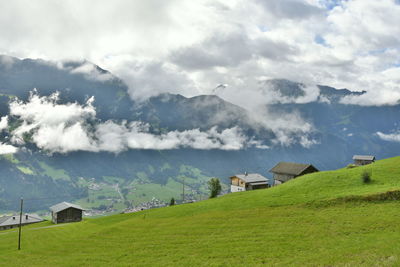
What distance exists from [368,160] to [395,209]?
389ft

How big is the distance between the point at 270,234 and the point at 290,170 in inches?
3434

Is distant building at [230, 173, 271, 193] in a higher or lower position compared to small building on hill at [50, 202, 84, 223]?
higher

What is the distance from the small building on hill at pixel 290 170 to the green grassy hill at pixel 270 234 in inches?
1987

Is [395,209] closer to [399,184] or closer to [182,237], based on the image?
[399,184]

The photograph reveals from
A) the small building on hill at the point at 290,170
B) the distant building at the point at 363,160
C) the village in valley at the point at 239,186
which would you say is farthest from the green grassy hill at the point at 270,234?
the distant building at the point at 363,160

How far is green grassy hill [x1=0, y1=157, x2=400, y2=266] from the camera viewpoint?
3419cm

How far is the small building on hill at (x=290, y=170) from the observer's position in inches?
4763

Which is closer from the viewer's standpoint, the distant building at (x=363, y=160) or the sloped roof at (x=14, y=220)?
the distant building at (x=363, y=160)

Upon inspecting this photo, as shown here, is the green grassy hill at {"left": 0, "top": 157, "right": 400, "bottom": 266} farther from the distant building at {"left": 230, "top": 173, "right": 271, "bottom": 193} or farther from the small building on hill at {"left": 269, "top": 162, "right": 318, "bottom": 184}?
the distant building at {"left": 230, "top": 173, "right": 271, "bottom": 193}

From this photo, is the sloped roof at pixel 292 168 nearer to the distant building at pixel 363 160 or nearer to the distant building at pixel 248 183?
the distant building at pixel 248 183

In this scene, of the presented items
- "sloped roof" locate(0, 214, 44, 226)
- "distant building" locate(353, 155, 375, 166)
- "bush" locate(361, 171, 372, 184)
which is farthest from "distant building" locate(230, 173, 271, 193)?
"sloped roof" locate(0, 214, 44, 226)

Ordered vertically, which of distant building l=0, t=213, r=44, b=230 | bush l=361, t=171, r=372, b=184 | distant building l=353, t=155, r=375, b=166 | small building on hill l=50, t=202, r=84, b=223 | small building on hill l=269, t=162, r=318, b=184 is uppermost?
distant building l=353, t=155, r=375, b=166

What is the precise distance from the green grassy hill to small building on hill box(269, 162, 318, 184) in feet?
166

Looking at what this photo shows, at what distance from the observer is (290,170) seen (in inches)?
4931
